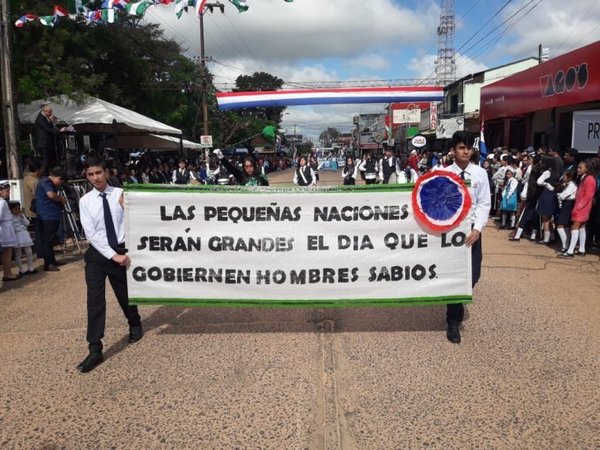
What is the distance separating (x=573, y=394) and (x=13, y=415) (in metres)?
3.98

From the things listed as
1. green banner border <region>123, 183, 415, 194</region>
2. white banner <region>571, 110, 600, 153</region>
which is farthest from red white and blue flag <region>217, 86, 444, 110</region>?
green banner border <region>123, 183, 415, 194</region>

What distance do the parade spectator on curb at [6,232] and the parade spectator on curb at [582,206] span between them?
887 centimetres

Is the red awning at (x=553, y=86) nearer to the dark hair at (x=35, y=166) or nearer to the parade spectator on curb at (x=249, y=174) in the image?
the parade spectator on curb at (x=249, y=174)

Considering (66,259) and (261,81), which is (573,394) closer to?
(66,259)

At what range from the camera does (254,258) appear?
15.2 ft

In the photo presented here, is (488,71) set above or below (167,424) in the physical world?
above

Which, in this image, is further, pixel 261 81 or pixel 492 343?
pixel 261 81

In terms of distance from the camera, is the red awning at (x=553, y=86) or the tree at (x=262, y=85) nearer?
the red awning at (x=553, y=86)

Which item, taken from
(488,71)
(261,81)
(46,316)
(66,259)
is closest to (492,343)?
(46,316)

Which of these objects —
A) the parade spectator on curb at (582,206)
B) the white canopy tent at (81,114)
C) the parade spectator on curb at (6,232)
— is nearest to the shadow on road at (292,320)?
the parade spectator on curb at (6,232)

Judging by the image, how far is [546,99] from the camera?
14.3 meters

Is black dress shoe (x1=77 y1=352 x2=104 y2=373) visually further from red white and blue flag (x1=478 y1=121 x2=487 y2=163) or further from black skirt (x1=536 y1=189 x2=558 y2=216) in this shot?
red white and blue flag (x1=478 y1=121 x2=487 y2=163)

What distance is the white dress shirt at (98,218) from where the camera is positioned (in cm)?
429

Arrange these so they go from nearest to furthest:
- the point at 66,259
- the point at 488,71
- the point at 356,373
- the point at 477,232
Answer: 1. the point at 356,373
2. the point at 477,232
3. the point at 66,259
4. the point at 488,71
